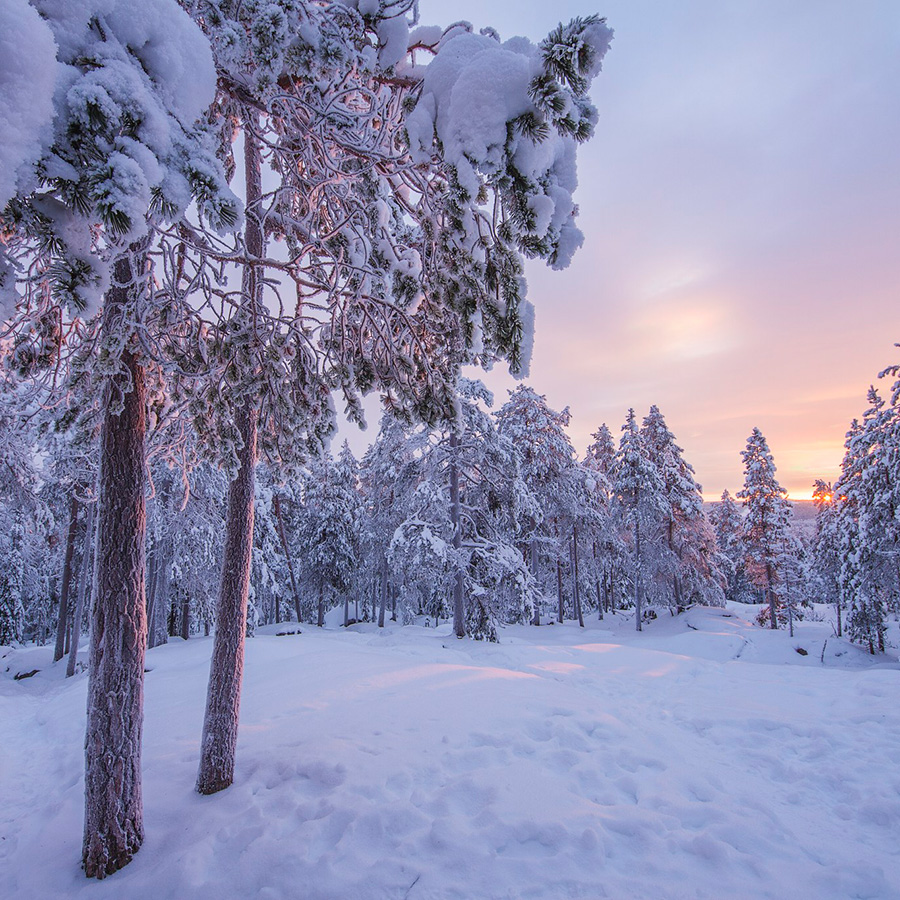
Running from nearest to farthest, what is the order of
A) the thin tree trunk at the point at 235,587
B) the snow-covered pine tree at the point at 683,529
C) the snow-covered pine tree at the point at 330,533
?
the thin tree trunk at the point at 235,587 → the snow-covered pine tree at the point at 683,529 → the snow-covered pine tree at the point at 330,533

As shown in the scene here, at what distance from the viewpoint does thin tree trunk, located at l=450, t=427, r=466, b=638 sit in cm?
1532

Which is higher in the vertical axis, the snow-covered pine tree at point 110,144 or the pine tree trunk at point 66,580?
the snow-covered pine tree at point 110,144

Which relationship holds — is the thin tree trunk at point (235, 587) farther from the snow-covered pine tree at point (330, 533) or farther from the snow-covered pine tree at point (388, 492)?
the snow-covered pine tree at point (330, 533)

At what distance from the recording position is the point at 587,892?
10.7 ft

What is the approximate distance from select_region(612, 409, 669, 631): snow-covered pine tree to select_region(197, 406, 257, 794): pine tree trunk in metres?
23.9

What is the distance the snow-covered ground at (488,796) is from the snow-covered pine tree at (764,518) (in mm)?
22549

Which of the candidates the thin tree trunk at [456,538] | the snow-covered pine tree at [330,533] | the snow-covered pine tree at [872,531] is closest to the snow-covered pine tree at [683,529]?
the snow-covered pine tree at [872,531]

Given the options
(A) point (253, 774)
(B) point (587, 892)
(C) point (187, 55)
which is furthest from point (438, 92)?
(A) point (253, 774)

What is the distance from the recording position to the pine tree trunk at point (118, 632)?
13.3 feet

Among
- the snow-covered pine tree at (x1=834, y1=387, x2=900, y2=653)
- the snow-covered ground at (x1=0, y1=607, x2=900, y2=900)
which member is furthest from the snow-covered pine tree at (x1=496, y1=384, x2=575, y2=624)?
the snow-covered ground at (x1=0, y1=607, x2=900, y2=900)

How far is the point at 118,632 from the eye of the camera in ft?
13.9

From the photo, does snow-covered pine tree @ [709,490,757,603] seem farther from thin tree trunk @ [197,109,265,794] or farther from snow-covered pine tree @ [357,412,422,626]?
thin tree trunk @ [197,109,265,794]

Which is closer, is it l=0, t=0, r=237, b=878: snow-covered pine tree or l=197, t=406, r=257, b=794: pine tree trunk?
l=0, t=0, r=237, b=878: snow-covered pine tree

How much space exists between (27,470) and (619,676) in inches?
583
